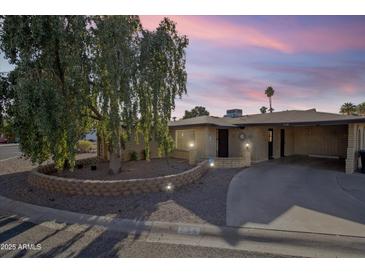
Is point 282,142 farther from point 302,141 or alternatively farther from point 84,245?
point 84,245

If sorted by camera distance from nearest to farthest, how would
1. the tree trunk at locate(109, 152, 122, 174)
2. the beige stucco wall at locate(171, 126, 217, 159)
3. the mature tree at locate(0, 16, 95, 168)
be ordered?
the mature tree at locate(0, 16, 95, 168) < the tree trunk at locate(109, 152, 122, 174) < the beige stucco wall at locate(171, 126, 217, 159)

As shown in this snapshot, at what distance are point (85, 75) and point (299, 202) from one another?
27.5ft

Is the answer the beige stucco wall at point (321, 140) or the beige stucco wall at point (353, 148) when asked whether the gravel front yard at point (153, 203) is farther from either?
the beige stucco wall at point (321, 140)

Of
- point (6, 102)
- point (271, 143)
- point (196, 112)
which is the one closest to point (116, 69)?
point (6, 102)

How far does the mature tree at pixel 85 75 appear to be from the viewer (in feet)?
20.7

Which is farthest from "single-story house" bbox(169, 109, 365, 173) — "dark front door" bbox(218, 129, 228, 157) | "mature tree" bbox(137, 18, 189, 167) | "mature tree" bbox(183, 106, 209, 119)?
"mature tree" bbox(183, 106, 209, 119)

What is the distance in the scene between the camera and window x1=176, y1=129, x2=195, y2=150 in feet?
45.8

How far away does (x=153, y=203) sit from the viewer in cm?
634

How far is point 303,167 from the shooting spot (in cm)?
1141

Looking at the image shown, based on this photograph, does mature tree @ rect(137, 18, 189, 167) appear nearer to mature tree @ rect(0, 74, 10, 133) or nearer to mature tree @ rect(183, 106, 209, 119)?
mature tree @ rect(0, 74, 10, 133)

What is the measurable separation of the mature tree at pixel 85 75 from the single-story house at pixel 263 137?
16.7 feet

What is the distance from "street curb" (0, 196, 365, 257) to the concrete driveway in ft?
0.90
